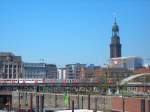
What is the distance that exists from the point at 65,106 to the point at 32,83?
45254mm

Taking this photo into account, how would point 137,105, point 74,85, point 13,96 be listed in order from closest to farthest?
point 137,105
point 13,96
point 74,85

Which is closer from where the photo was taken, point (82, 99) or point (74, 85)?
point (82, 99)

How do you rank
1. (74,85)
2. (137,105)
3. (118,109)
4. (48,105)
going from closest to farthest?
(137,105), (118,109), (48,105), (74,85)

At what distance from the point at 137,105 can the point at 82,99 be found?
25.4m

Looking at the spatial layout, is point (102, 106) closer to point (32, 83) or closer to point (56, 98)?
point (56, 98)

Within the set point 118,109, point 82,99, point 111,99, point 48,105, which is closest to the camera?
point 118,109

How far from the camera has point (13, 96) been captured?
130125mm

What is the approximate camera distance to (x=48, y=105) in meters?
111

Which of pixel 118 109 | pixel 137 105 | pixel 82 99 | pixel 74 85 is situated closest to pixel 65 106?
pixel 82 99

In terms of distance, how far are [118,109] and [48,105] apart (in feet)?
93.4

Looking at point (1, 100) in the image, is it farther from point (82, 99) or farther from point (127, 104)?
point (127, 104)

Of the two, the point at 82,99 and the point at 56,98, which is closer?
the point at 82,99

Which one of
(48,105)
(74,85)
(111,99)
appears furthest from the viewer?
(74,85)

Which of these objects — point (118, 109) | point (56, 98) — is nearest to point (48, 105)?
point (56, 98)
